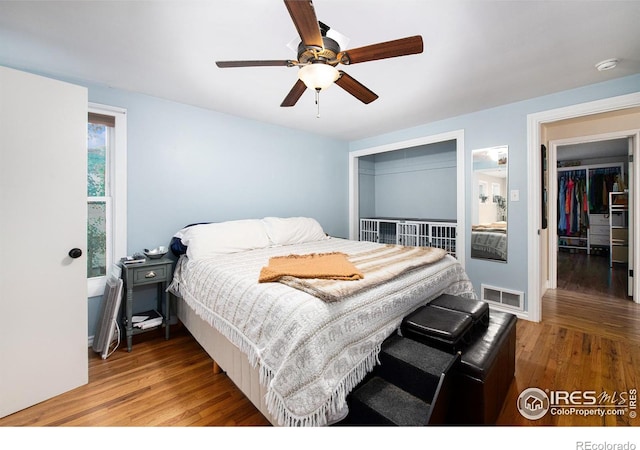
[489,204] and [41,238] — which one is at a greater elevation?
[489,204]

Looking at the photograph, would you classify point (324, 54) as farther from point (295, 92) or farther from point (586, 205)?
point (586, 205)

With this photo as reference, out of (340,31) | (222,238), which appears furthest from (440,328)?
(222,238)

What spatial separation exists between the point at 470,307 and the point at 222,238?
7.08 ft

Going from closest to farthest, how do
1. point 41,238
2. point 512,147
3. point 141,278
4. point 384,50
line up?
1. point 384,50
2. point 41,238
3. point 141,278
4. point 512,147

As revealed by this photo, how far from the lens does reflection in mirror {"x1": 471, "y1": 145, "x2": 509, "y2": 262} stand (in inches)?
123

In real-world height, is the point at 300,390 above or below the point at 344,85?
below

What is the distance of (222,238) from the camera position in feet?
8.72

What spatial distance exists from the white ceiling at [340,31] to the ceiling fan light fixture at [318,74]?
0.35 m

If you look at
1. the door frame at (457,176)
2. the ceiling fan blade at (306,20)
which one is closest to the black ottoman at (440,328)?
the ceiling fan blade at (306,20)

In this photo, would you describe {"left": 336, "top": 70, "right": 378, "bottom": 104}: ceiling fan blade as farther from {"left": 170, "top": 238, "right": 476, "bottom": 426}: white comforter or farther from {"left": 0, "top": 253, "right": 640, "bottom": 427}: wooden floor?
{"left": 0, "top": 253, "right": 640, "bottom": 427}: wooden floor
